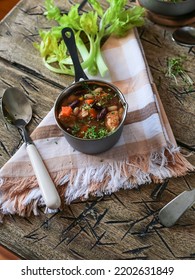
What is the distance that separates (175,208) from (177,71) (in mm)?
495

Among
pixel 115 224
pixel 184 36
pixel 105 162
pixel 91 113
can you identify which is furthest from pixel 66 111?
pixel 184 36

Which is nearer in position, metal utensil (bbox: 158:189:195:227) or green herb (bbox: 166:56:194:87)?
metal utensil (bbox: 158:189:195:227)

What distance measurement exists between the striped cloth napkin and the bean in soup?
76 mm

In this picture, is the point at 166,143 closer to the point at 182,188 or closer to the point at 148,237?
the point at 182,188

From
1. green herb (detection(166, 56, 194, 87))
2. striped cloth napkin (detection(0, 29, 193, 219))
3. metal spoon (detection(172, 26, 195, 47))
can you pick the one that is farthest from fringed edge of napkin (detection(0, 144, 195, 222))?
metal spoon (detection(172, 26, 195, 47))

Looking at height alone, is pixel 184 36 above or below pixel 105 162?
above

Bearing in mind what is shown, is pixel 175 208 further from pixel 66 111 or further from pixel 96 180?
pixel 66 111

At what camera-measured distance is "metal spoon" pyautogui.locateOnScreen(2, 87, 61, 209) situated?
124cm

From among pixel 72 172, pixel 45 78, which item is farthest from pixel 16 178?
pixel 45 78

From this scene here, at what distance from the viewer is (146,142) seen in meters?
1.32

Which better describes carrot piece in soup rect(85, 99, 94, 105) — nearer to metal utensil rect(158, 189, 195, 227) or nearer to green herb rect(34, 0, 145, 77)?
green herb rect(34, 0, 145, 77)

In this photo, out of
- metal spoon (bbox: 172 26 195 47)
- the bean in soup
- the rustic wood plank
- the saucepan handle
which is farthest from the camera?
metal spoon (bbox: 172 26 195 47)

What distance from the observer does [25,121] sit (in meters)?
1.40

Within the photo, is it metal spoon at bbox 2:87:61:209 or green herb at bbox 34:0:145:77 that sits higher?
green herb at bbox 34:0:145:77
